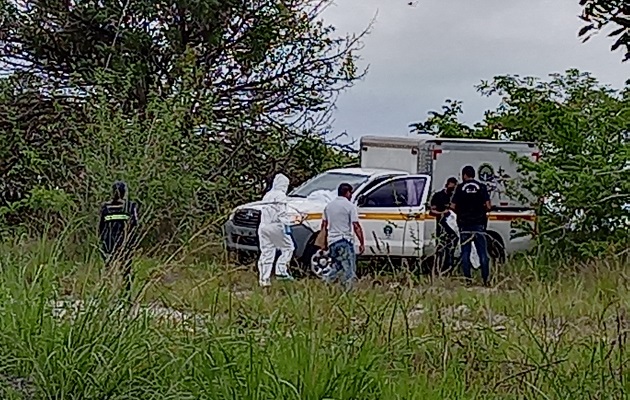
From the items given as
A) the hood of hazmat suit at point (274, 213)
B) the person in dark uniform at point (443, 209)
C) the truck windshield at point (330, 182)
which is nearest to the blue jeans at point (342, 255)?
the hood of hazmat suit at point (274, 213)

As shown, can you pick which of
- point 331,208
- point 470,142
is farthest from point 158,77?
point 331,208

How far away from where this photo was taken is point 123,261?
5598 millimetres

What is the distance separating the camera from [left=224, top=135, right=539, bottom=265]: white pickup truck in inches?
522

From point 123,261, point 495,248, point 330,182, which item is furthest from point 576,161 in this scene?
point 123,261

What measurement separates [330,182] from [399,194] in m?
1.21

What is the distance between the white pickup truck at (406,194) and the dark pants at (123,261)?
6965 mm

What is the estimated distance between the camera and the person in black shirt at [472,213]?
12.2m

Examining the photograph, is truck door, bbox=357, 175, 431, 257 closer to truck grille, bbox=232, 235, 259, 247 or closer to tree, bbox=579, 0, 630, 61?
truck grille, bbox=232, 235, 259, 247

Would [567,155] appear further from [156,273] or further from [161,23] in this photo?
[156,273]

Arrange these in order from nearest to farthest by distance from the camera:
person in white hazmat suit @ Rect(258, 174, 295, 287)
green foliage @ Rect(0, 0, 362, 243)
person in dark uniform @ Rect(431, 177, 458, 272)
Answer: person in white hazmat suit @ Rect(258, 174, 295, 287) → person in dark uniform @ Rect(431, 177, 458, 272) → green foliage @ Rect(0, 0, 362, 243)

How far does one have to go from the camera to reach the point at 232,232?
13578 mm

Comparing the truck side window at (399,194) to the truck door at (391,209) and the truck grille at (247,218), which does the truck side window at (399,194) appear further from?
the truck grille at (247,218)

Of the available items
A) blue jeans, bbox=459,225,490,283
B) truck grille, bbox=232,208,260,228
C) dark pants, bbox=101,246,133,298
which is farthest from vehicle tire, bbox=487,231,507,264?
dark pants, bbox=101,246,133,298

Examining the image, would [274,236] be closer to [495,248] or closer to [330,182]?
[330,182]
